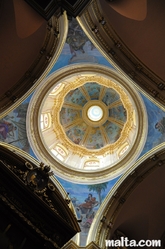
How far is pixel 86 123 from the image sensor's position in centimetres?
1678

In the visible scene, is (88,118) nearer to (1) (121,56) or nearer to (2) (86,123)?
(2) (86,123)

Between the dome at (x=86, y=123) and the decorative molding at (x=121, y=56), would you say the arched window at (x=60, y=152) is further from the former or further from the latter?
the decorative molding at (x=121, y=56)

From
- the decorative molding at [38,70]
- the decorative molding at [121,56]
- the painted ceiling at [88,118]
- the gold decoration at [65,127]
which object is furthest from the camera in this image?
the painted ceiling at [88,118]

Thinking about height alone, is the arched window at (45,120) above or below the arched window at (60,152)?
above

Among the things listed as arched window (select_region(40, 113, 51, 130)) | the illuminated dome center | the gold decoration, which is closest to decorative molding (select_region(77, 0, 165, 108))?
the gold decoration

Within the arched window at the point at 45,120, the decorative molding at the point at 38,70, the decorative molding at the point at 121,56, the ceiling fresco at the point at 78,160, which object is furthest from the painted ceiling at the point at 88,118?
the decorative molding at the point at 121,56

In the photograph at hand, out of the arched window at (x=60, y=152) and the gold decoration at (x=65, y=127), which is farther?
the gold decoration at (x=65, y=127)

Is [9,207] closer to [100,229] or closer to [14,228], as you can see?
[14,228]

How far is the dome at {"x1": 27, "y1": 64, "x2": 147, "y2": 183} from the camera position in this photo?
11914 mm

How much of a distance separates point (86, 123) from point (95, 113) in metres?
0.85

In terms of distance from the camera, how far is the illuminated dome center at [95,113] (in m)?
16.9

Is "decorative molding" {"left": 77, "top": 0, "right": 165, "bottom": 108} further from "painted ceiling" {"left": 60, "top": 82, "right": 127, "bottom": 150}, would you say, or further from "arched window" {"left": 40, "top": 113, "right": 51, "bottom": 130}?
"painted ceiling" {"left": 60, "top": 82, "right": 127, "bottom": 150}

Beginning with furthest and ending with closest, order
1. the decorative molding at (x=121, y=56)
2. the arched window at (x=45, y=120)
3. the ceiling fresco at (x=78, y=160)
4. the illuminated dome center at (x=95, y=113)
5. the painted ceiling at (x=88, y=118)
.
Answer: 1. the illuminated dome center at (x=95, y=113)
2. the painted ceiling at (x=88, y=118)
3. the arched window at (x=45, y=120)
4. the ceiling fresco at (x=78, y=160)
5. the decorative molding at (x=121, y=56)

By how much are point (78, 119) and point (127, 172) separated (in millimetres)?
5771
